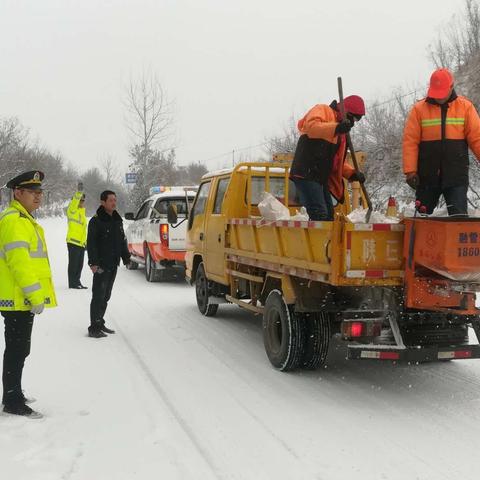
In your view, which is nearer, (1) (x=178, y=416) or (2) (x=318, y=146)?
(1) (x=178, y=416)

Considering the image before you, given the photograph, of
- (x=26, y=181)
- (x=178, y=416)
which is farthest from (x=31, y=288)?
(x=178, y=416)

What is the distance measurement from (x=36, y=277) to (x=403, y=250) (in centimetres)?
272

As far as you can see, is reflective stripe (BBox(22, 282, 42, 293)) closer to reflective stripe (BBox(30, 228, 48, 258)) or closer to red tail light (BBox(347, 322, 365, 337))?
reflective stripe (BBox(30, 228, 48, 258))

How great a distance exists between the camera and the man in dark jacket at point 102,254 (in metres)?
7.09

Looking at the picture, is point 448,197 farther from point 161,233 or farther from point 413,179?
point 161,233

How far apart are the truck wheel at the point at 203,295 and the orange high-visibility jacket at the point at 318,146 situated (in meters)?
2.94

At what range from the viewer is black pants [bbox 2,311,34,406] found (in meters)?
4.24

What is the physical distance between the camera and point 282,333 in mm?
5387

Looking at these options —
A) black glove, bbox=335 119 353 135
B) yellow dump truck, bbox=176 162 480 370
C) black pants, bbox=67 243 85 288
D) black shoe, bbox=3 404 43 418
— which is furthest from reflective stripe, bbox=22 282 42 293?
black pants, bbox=67 243 85 288

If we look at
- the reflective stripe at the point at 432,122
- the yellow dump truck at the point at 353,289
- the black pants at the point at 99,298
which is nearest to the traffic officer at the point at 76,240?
the black pants at the point at 99,298

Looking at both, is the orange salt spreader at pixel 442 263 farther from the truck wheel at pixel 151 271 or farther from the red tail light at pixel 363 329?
the truck wheel at pixel 151 271

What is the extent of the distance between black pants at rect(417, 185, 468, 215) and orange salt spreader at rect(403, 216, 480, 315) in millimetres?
1239

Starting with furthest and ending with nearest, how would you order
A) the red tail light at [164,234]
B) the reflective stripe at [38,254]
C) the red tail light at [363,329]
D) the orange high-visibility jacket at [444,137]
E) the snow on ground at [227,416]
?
the red tail light at [164,234]
the orange high-visibility jacket at [444,137]
the red tail light at [363,329]
the reflective stripe at [38,254]
the snow on ground at [227,416]

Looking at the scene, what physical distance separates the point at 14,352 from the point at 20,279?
0.60 meters
